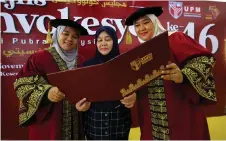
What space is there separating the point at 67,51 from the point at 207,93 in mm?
870

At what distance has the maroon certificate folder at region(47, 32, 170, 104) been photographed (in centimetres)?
102

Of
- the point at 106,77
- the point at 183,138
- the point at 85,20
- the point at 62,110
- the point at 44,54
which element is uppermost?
the point at 85,20

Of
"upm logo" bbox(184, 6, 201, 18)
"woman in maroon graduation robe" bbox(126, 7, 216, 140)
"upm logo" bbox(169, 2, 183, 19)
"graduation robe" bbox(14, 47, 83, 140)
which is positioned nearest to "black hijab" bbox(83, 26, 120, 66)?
"woman in maroon graduation robe" bbox(126, 7, 216, 140)

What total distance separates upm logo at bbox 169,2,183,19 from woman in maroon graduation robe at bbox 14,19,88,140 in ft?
3.08

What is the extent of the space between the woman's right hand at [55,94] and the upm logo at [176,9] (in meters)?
1.30

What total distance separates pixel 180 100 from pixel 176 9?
1.05 meters

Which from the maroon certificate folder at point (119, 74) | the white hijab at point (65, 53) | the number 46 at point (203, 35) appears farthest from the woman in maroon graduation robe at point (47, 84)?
the number 46 at point (203, 35)

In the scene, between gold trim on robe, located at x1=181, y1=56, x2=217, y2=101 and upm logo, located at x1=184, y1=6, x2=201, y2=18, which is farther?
upm logo, located at x1=184, y1=6, x2=201, y2=18

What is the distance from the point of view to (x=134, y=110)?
168 cm

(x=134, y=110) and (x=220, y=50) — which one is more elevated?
(x=220, y=50)

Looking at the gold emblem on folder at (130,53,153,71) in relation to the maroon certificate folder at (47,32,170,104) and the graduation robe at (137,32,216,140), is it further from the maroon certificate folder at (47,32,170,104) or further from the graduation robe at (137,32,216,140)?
the graduation robe at (137,32,216,140)

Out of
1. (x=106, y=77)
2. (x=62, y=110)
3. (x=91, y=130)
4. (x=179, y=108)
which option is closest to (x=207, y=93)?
(x=179, y=108)

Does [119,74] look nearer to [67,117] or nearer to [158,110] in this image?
[158,110]

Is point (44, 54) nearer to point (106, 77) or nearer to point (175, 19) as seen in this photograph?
point (106, 77)
